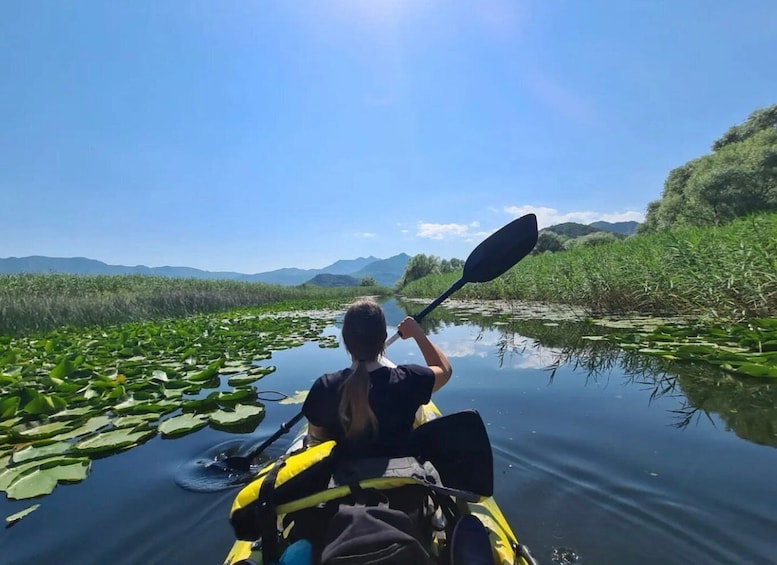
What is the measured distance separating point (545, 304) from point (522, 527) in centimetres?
1169

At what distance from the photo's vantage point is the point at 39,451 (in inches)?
125

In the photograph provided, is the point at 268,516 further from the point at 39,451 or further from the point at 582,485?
the point at 39,451

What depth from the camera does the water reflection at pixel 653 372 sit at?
339cm

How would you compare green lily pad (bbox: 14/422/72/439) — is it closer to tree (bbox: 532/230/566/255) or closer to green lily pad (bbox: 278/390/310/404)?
green lily pad (bbox: 278/390/310/404)

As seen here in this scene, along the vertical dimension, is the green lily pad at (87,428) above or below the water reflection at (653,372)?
below

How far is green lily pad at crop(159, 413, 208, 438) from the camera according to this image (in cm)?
371

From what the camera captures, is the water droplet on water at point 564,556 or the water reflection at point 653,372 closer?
the water droplet on water at point 564,556

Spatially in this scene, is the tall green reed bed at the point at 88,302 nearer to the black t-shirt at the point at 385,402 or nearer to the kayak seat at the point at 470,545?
the black t-shirt at the point at 385,402

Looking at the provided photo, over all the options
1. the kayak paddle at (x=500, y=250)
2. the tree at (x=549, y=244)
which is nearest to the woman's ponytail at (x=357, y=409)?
the kayak paddle at (x=500, y=250)

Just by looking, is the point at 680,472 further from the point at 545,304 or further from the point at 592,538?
the point at 545,304

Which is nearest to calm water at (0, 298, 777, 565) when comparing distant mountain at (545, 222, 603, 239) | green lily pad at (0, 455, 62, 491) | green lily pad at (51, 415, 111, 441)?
green lily pad at (0, 455, 62, 491)

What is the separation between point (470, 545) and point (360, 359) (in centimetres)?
85

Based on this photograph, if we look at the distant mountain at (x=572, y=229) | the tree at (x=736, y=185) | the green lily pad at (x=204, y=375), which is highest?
the distant mountain at (x=572, y=229)

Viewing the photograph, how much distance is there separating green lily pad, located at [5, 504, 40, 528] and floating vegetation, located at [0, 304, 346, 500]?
0.12m
